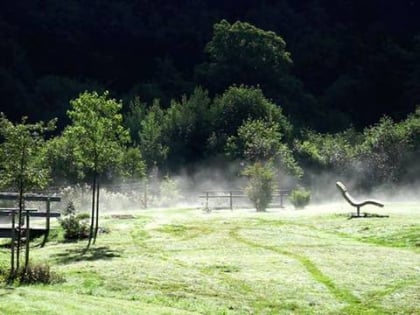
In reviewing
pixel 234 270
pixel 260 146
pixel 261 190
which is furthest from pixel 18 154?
pixel 260 146

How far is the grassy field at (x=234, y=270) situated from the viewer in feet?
67.0

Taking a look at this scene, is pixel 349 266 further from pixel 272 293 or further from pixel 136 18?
pixel 136 18

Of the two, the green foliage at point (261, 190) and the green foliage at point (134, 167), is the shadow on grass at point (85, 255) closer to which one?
the green foliage at point (261, 190)

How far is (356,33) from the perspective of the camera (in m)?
123

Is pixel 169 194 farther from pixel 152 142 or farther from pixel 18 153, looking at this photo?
pixel 18 153

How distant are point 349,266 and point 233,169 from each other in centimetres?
4912

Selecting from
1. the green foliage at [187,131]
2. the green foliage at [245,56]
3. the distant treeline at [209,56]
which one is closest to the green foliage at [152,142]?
the green foliage at [187,131]

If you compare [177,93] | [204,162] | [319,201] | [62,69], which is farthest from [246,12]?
[319,201]

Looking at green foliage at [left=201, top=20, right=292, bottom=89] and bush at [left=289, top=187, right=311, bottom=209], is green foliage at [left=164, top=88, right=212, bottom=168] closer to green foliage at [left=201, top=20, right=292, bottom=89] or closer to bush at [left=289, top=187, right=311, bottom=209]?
green foliage at [left=201, top=20, right=292, bottom=89]

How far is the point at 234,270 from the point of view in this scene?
2586 centimetres

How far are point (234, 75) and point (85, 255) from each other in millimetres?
78029

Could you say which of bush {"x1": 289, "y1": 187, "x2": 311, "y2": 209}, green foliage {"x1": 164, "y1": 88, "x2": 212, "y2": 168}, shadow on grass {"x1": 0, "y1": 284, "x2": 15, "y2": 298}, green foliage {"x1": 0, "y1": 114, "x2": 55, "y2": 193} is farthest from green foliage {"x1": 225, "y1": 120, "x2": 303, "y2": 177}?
shadow on grass {"x1": 0, "y1": 284, "x2": 15, "y2": 298}

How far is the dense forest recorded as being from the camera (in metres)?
80.4

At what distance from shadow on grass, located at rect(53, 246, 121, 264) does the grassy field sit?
0.05 metres
